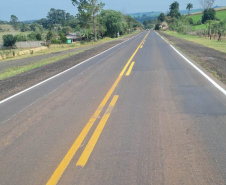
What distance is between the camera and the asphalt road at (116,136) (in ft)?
13.4

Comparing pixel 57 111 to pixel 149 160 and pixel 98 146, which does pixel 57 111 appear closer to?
pixel 98 146

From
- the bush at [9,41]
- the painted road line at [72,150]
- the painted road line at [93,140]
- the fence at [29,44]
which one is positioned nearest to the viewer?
the painted road line at [72,150]

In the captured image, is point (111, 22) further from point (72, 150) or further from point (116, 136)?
point (72, 150)

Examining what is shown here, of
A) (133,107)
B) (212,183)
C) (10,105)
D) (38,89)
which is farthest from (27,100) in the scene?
(212,183)

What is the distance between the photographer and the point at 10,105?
26.9 ft

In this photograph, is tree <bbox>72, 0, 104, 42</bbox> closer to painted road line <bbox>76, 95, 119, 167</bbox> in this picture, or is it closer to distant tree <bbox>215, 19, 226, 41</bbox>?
distant tree <bbox>215, 19, 226, 41</bbox>

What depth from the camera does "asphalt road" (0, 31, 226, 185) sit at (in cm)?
409

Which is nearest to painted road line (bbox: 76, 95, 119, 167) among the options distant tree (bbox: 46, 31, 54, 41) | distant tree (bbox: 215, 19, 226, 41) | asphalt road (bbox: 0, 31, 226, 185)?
asphalt road (bbox: 0, 31, 226, 185)

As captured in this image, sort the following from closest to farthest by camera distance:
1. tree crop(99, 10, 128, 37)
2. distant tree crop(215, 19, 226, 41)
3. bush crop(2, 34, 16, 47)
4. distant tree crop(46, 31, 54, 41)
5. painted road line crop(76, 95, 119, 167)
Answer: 1. painted road line crop(76, 95, 119, 167)
2. distant tree crop(215, 19, 226, 41)
3. bush crop(2, 34, 16, 47)
4. distant tree crop(46, 31, 54, 41)
5. tree crop(99, 10, 128, 37)

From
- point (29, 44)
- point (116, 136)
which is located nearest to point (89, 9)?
point (29, 44)

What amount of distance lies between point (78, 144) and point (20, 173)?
127 centimetres

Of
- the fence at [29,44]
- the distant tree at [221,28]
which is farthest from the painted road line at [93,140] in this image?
the fence at [29,44]

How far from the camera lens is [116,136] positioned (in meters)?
5.45

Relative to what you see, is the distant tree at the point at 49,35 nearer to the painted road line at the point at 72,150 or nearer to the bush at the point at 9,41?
the bush at the point at 9,41
